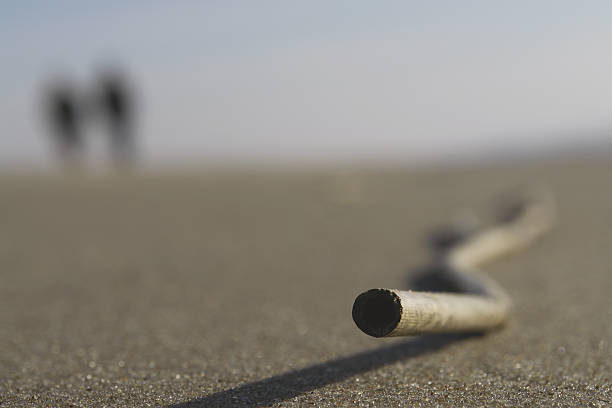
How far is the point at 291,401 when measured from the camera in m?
1.83

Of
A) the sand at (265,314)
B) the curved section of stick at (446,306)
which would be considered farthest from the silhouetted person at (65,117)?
A: the curved section of stick at (446,306)

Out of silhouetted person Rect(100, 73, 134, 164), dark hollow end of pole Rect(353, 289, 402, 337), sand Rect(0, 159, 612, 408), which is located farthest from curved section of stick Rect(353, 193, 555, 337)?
silhouetted person Rect(100, 73, 134, 164)

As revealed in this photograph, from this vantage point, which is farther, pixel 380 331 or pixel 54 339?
pixel 54 339

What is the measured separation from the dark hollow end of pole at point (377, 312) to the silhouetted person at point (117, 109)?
1286 centimetres

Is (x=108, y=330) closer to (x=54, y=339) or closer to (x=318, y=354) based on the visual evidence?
(x=54, y=339)

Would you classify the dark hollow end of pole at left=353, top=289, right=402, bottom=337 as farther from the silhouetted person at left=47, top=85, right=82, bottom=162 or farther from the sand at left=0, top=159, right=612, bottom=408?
the silhouetted person at left=47, top=85, right=82, bottom=162

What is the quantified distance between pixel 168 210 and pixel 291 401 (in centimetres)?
571

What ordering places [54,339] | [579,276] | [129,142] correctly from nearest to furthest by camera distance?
[54,339] → [579,276] → [129,142]

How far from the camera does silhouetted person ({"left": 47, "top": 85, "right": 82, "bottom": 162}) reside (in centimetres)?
1338

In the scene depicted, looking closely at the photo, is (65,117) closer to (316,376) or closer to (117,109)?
(117,109)

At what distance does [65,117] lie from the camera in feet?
44.0

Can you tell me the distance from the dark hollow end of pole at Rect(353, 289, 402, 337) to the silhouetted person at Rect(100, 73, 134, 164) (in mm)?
12859

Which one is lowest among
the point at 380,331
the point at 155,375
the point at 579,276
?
the point at 579,276

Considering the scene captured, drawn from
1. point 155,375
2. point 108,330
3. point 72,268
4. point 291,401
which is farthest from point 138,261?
point 291,401
